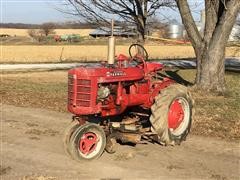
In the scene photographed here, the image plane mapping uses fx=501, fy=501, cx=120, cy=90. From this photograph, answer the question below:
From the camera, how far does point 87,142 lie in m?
6.92

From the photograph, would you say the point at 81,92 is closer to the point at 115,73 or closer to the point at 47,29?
the point at 115,73

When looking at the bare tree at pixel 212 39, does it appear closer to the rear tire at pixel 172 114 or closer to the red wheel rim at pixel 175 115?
the rear tire at pixel 172 114

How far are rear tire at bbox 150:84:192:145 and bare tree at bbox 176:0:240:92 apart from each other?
5667mm

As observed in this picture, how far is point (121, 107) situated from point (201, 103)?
530 cm

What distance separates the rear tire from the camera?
24.0 ft

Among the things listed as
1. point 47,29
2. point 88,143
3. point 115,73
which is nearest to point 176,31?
point 115,73

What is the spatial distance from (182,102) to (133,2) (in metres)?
11.3

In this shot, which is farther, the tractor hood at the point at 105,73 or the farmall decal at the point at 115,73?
the farmall decal at the point at 115,73

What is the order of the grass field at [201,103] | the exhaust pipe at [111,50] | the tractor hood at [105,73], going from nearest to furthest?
the tractor hood at [105,73]
the exhaust pipe at [111,50]
the grass field at [201,103]

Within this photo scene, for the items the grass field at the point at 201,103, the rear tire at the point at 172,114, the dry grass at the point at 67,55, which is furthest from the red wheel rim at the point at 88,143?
the dry grass at the point at 67,55

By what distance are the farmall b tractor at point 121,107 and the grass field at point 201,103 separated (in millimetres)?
1405

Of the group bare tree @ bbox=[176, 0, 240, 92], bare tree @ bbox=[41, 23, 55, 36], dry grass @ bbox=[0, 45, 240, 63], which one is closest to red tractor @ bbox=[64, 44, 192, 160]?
bare tree @ bbox=[176, 0, 240, 92]

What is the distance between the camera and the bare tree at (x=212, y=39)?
43.1 ft

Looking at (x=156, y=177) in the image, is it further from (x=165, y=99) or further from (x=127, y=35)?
(x=127, y=35)
